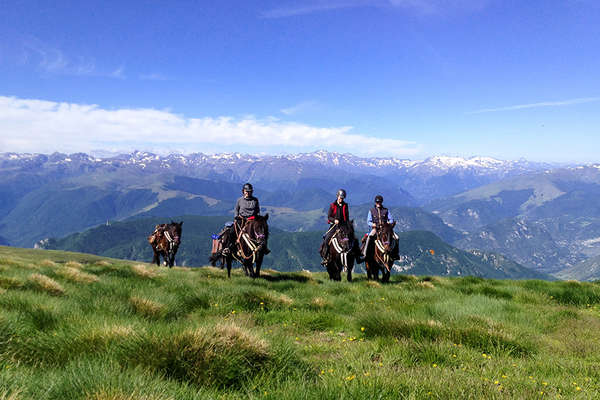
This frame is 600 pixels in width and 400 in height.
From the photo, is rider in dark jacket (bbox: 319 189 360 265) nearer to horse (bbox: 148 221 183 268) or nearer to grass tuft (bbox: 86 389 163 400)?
horse (bbox: 148 221 183 268)

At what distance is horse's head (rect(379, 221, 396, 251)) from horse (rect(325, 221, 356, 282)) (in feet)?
4.91

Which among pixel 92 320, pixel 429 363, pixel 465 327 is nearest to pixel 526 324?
pixel 465 327

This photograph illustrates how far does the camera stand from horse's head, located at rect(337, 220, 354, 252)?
16422 millimetres

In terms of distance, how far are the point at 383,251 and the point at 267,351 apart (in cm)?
1355

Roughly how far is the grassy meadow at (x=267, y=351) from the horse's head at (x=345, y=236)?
25.4ft

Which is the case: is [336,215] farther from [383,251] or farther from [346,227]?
[383,251]

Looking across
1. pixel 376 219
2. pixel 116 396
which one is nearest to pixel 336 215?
pixel 376 219

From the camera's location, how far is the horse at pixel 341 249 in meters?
16.5

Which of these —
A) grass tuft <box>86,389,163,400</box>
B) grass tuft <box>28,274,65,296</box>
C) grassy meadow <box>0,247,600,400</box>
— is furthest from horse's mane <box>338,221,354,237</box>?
grass tuft <box>86,389,163,400</box>

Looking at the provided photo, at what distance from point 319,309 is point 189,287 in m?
4.19

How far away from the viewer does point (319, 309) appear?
8.85 meters

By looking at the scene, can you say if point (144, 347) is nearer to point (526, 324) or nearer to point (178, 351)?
point (178, 351)

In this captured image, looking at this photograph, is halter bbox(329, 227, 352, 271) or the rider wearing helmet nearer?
halter bbox(329, 227, 352, 271)

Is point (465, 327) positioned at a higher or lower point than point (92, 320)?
lower
